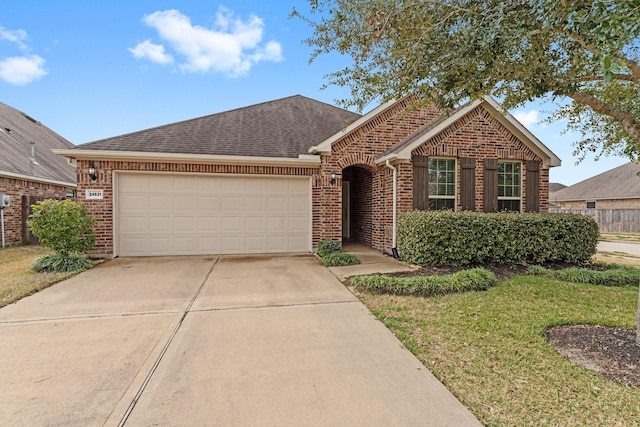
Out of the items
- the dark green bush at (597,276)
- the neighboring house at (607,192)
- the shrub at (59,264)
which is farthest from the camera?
the neighboring house at (607,192)

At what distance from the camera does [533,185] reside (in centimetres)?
916

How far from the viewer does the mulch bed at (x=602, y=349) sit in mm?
2930

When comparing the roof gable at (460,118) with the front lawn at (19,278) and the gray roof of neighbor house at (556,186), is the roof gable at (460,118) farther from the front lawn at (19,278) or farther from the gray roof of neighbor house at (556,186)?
the gray roof of neighbor house at (556,186)

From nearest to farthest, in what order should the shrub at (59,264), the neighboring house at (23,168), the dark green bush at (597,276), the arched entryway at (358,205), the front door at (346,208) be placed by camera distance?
the dark green bush at (597,276), the shrub at (59,264), the arched entryway at (358,205), the neighboring house at (23,168), the front door at (346,208)

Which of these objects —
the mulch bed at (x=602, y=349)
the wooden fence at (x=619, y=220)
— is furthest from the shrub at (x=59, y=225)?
the wooden fence at (x=619, y=220)

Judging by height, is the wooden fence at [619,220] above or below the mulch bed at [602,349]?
above

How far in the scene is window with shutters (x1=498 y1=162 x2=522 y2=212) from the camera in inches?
359

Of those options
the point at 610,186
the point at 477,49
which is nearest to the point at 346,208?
the point at 477,49

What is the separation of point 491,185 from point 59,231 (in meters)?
11.1

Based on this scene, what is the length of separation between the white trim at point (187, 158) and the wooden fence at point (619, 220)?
19.4 metres

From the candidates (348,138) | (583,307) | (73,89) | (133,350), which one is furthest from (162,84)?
(583,307)

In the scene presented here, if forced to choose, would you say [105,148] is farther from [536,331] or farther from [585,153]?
[585,153]

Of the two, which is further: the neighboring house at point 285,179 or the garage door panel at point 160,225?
the garage door panel at point 160,225

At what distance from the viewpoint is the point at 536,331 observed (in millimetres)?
3756
